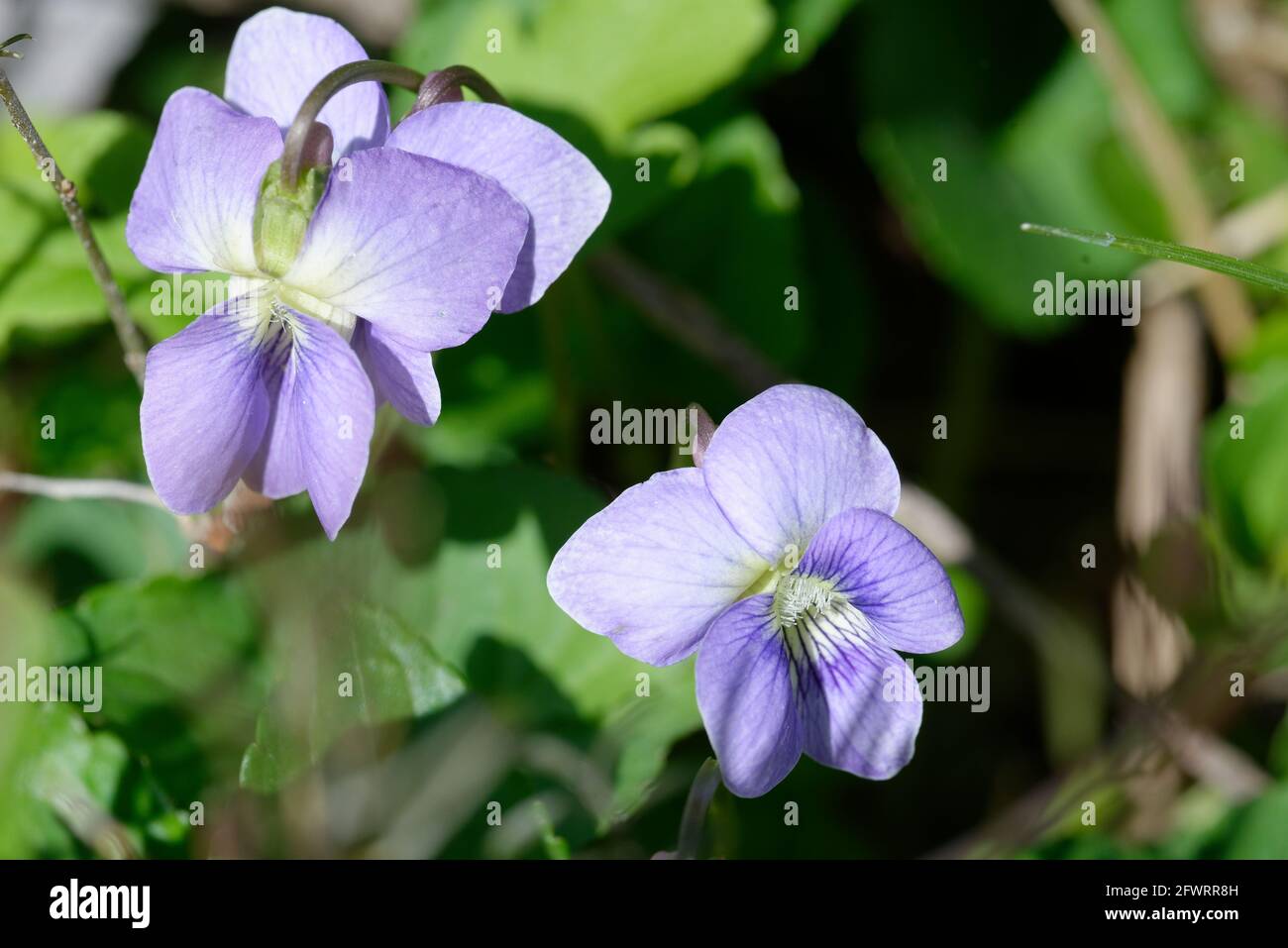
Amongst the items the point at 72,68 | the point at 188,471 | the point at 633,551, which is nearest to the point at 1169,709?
the point at 633,551

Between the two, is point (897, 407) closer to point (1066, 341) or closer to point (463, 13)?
point (1066, 341)

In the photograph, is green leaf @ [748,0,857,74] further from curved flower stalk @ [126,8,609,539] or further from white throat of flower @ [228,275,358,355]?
white throat of flower @ [228,275,358,355]

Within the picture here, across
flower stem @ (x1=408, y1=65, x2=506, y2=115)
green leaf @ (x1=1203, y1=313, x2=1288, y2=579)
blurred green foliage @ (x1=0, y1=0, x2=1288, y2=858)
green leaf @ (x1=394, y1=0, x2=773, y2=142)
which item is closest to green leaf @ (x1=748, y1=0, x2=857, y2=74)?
blurred green foliage @ (x1=0, y1=0, x2=1288, y2=858)

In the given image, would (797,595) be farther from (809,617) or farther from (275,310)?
(275,310)

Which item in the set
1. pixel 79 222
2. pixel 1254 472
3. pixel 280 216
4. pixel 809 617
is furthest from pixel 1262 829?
pixel 79 222

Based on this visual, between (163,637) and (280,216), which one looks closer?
(280,216)
